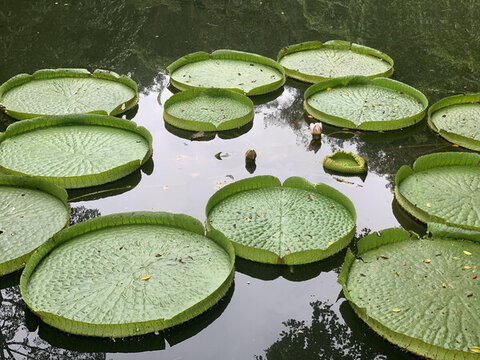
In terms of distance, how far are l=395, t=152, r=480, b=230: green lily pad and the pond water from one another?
0.47 ft

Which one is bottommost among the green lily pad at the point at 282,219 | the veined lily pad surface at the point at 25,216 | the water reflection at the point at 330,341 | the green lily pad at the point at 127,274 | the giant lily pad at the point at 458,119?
the water reflection at the point at 330,341

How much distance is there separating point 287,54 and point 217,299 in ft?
12.8

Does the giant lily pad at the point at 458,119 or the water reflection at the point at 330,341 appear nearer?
the water reflection at the point at 330,341

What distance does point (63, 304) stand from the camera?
2.86 metres

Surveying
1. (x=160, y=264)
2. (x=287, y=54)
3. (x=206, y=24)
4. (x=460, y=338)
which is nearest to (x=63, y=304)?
(x=160, y=264)

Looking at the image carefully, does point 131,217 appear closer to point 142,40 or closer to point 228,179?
point 228,179

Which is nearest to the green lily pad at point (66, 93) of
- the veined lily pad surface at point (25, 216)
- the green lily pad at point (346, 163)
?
the veined lily pad surface at point (25, 216)

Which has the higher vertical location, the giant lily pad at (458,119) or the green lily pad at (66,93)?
the giant lily pad at (458,119)

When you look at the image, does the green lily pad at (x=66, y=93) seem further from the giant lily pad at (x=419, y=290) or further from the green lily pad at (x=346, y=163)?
the giant lily pad at (x=419, y=290)

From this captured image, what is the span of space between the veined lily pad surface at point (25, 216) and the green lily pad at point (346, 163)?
1.99 m

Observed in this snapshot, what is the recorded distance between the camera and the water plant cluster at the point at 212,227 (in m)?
2.86

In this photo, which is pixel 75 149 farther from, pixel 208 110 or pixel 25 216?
pixel 208 110

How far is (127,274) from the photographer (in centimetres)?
306

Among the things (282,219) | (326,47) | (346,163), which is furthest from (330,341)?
(326,47)
